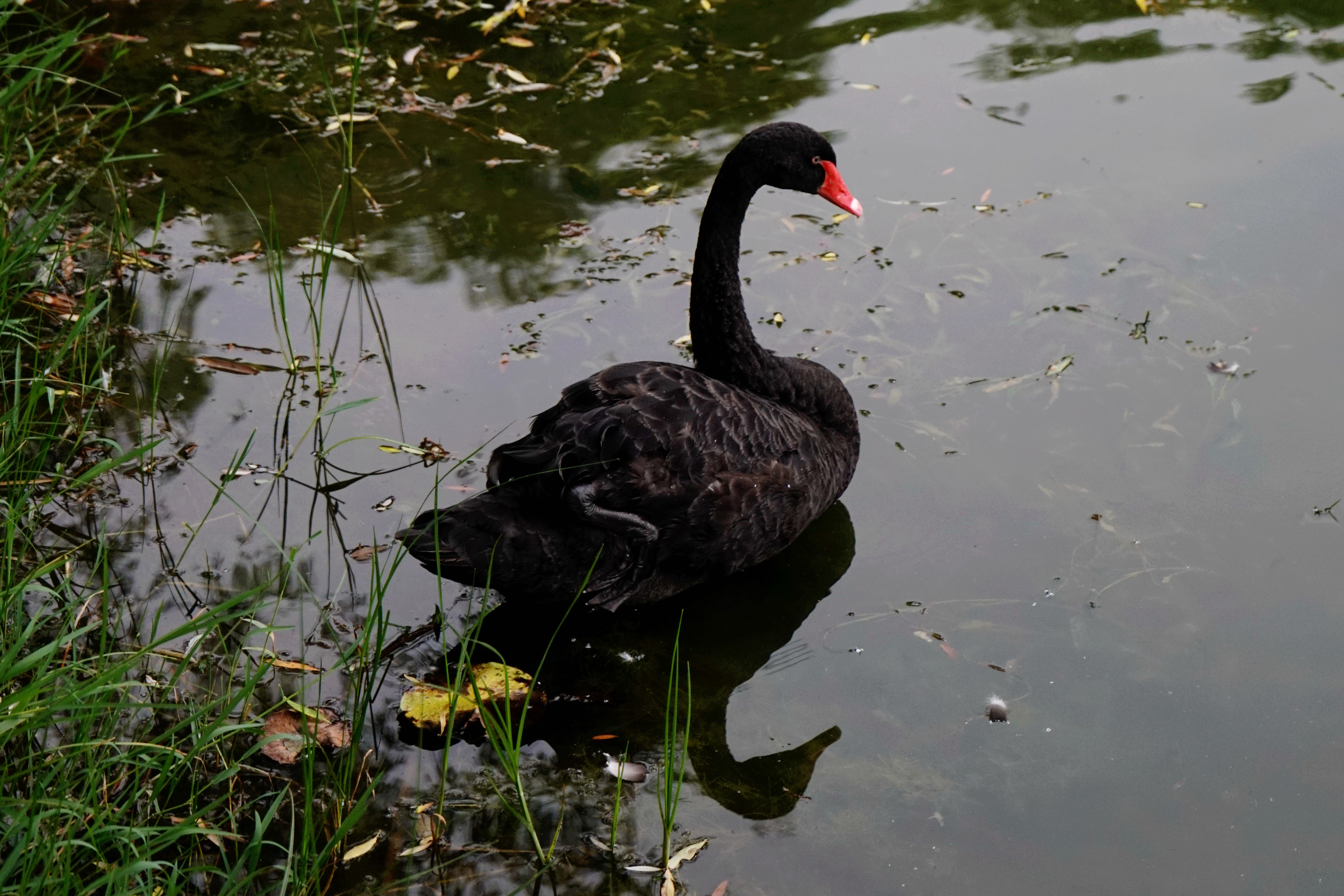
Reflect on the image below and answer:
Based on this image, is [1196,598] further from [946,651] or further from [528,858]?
[528,858]

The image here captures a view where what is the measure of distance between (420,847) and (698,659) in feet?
3.60

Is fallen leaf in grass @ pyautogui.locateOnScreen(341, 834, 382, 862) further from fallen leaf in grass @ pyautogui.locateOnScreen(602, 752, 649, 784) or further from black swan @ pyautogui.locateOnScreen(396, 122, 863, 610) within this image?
black swan @ pyautogui.locateOnScreen(396, 122, 863, 610)

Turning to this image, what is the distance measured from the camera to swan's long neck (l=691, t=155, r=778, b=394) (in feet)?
13.7

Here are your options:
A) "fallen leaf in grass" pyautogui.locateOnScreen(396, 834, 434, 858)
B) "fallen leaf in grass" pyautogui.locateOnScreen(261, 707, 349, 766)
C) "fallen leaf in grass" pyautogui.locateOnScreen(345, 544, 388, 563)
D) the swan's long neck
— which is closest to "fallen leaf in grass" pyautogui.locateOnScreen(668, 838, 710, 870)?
"fallen leaf in grass" pyautogui.locateOnScreen(396, 834, 434, 858)

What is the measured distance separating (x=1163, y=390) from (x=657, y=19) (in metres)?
3.98

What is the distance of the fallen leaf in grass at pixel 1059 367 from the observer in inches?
187

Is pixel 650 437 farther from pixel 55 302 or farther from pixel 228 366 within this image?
pixel 55 302

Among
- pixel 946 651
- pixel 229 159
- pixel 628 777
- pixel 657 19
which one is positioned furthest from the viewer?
pixel 657 19

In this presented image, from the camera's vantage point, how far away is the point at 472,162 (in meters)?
6.04

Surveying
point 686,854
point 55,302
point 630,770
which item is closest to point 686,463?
point 630,770

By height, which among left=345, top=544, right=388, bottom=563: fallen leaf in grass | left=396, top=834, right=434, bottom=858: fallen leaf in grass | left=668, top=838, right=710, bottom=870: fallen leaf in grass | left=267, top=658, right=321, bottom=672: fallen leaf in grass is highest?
left=345, top=544, right=388, bottom=563: fallen leaf in grass

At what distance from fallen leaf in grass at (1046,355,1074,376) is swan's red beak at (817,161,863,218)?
107cm

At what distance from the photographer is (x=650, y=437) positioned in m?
3.63

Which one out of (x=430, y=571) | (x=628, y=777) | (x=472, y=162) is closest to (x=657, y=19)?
(x=472, y=162)
